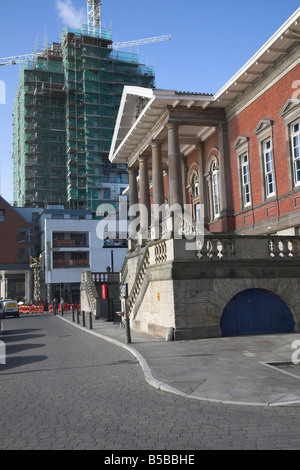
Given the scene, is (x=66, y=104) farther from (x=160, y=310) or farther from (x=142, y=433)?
(x=142, y=433)

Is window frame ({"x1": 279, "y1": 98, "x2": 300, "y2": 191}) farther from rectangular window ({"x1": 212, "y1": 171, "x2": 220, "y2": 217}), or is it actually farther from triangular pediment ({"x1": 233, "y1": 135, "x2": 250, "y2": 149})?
rectangular window ({"x1": 212, "y1": 171, "x2": 220, "y2": 217})

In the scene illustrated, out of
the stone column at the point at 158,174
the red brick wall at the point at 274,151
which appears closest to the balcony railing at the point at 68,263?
the stone column at the point at 158,174

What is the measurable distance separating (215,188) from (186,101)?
5178 mm

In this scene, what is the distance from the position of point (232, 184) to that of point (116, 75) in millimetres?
65861

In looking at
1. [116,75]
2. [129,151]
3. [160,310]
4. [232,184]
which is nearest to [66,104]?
[116,75]

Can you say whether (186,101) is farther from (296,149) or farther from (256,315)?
(256,315)

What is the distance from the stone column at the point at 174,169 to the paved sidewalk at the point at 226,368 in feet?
29.2

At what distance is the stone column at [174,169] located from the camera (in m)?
22.0

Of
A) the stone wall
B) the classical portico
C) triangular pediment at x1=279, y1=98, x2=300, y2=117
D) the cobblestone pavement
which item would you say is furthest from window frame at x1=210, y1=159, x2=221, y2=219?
the cobblestone pavement

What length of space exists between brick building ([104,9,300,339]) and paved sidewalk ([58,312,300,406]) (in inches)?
50.3

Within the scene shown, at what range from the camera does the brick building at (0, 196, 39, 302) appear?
70.9 m

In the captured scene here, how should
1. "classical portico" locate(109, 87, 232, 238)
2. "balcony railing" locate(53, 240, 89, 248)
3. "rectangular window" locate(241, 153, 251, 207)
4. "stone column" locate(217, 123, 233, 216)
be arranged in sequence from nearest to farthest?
"rectangular window" locate(241, 153, 251, 207) → "classical portico" locate(109, 87, 232, 238) → "stone column" locate(217, 123, 233, 216) → "balcony railing" locate(53, 240, 89, 248)

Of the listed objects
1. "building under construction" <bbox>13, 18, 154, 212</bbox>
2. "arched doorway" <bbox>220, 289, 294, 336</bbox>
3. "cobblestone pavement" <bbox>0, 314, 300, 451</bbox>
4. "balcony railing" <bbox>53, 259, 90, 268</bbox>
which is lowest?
"cobblestone pavement" <bbox>0, 314, 300, 451</bbox>
